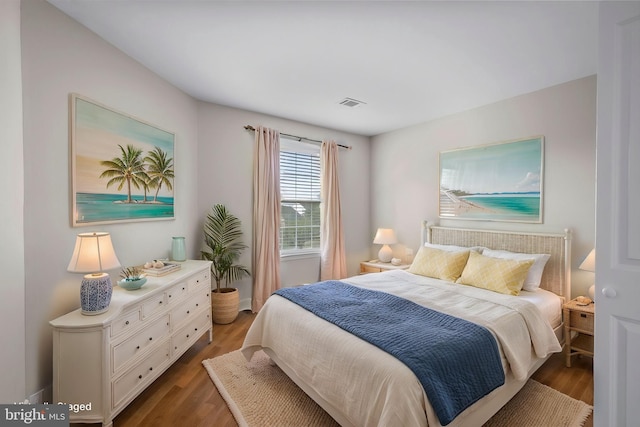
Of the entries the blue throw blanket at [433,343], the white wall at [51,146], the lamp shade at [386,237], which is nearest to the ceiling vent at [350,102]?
the lamp shade at [386,237]

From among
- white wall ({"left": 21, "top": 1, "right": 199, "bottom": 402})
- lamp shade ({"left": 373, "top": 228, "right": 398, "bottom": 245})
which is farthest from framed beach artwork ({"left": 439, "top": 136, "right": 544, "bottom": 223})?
white wall ({"left": 21, "top": 1, "right": 199, "bottom": 402})

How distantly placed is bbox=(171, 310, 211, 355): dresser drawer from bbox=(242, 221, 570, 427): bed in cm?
57

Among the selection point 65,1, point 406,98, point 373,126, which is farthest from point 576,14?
point 65,1

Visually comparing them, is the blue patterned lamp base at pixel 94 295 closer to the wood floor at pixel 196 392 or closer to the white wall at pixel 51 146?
the white wall at pixel 51 146

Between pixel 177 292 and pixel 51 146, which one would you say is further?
pixel 177 292

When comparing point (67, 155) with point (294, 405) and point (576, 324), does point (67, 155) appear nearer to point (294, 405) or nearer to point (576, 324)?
point (294, 405)

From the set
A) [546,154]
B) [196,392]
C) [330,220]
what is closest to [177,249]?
[196,392]

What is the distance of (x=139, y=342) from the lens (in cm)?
200

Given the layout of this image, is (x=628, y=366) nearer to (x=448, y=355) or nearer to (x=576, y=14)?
(x=448, y=355)

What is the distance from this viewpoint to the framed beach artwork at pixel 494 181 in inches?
122

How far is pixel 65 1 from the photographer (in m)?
1.84

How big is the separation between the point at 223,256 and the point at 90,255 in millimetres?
1755

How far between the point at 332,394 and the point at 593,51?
125 inches

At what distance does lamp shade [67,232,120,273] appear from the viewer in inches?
70.2
